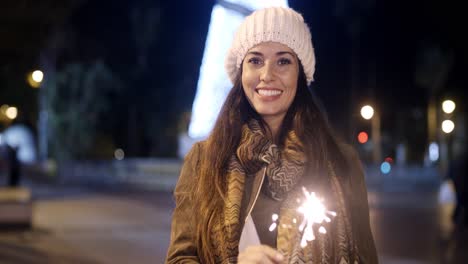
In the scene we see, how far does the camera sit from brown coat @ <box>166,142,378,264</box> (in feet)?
6.78

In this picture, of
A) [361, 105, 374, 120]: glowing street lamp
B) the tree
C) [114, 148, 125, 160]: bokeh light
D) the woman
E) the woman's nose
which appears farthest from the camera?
[114, 148, 125, 160]: bokeh light

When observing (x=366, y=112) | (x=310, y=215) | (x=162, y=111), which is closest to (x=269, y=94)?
(x=310, y=215)

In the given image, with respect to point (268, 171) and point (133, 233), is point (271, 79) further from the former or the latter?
point (133, 233)

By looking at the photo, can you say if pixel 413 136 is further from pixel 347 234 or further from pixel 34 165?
pixel 347 234

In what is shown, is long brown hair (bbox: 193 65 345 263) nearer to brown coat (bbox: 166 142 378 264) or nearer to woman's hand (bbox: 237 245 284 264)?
brown coat (bbox: 166 142 378 264)

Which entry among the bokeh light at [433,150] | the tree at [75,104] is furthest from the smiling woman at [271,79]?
the bokeh light at [433,150]

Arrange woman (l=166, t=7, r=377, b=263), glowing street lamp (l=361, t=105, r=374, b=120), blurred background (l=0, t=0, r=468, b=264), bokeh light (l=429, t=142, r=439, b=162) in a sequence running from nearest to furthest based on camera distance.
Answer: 1. woman (l=166, t=7, r=377, b=263)
2. glowing street lamp (l=361, t=105, r=374, b=120)
3. blurred background (l=0, t=0, r=468, b=264)
4. bokeh light (l=429, t=142, r=439, b=162)

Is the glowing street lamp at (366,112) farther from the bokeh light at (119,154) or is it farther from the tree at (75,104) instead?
the bokeh light at (119,154)

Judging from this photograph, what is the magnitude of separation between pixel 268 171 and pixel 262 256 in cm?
28

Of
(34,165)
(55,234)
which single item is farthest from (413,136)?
(55,234)

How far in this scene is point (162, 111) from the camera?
52.9 m

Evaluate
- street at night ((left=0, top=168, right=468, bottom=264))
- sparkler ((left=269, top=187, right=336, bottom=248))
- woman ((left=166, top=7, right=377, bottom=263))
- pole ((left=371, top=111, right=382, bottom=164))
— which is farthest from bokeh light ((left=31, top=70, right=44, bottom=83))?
pole ((left=371, top=111, right=382, bottom=164))

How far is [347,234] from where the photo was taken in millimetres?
1998

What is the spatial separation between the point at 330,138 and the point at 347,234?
332 millimetres
